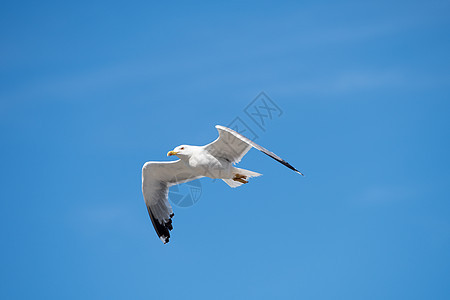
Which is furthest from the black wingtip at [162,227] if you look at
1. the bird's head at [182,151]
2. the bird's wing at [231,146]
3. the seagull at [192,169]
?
the bird's wing at [231,146]

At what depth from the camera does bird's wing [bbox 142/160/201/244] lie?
12984mm

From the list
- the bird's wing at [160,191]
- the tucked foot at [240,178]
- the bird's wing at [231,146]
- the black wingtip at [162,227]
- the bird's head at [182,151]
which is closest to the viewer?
the bird's wing at [231,146]

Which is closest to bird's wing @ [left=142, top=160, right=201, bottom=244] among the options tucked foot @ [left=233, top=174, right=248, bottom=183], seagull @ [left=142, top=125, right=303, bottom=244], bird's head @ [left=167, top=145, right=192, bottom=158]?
seagull @ [left=142, top=125, right=303, bottom=244]

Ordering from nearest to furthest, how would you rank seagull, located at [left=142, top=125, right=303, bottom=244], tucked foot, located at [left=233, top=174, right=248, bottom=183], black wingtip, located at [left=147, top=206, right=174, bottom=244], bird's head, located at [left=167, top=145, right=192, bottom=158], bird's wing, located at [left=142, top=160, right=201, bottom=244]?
seagull, located at [left=142, top=125, right=303, bottom=244] → bird's head, located at [left=167, top=145, right=192, bottom=158] → tucked foot, located at [left=233, top=174, right=248, bottom=183] → bird's wing, located at [left=142, top=160, right=201, bottom=244] → black wingtip, located at [left=147, top=206, right=174, bottom=244]

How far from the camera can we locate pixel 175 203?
13.4m

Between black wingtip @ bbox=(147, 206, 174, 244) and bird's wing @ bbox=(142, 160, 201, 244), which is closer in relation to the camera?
bird's wing @ bbox=(142, 160, 201, 244)

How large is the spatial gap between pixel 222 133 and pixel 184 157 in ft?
3.98

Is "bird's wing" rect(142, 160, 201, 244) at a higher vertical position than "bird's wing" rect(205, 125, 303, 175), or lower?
higher

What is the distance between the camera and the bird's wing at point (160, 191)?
13.0m

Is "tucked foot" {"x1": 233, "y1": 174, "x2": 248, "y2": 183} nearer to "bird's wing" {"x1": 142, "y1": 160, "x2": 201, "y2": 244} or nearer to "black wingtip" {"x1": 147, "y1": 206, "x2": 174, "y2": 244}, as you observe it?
"bird's wing" {"x1": 142, "y1": 160, "x2": 201, "y2": 244}

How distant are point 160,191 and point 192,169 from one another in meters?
1.66

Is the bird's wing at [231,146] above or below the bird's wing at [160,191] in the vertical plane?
below

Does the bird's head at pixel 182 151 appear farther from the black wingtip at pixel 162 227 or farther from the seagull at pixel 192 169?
the black wingtip at pixel 162 227

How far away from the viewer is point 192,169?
12102 mm
